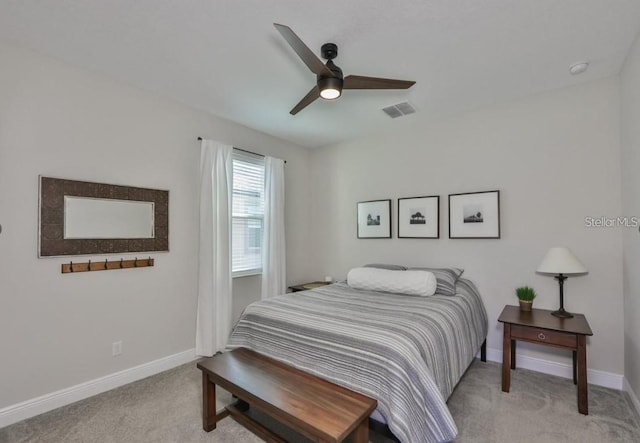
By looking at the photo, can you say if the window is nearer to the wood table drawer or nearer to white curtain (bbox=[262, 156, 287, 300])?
white curtain (bbox=[262, 156, 287, 300])

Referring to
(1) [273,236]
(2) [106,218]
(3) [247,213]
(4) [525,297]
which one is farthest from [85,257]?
(4) [525,297]

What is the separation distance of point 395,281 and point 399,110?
1.82 metres

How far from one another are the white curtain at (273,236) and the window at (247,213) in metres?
0.08

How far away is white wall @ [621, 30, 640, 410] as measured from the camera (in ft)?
7.08

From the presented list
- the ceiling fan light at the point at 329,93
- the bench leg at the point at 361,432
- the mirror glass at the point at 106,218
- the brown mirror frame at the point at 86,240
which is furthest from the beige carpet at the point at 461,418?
the ceiling fan light at the point at 329,93

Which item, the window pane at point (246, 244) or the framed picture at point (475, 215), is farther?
the window pane at point (246, 244)

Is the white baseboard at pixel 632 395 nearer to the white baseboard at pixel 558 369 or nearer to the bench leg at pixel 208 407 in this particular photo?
the white baseboard at pixel 558 369

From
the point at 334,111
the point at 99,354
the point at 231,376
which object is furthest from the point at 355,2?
the point at 99,354

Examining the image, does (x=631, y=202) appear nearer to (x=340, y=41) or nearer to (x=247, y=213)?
(x=340, y=41)

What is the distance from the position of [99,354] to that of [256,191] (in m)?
2.28

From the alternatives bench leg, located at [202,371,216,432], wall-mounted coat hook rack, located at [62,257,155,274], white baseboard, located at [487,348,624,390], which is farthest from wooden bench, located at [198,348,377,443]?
white baseboard, located at [487,348,624,390]

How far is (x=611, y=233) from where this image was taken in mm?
2574

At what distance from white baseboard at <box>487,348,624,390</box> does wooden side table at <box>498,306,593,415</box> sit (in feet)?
Answer: 0.36

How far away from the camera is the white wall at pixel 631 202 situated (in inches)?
85.0
